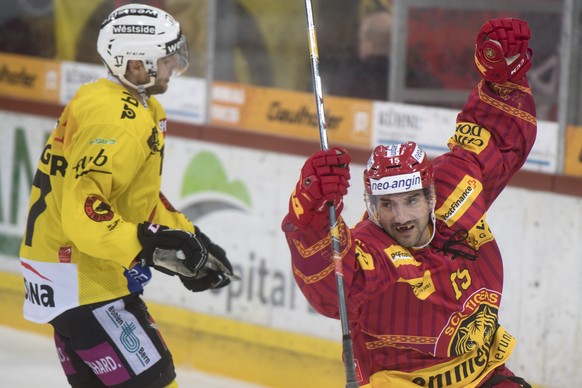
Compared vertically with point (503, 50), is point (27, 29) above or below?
below

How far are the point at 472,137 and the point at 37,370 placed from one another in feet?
9.36

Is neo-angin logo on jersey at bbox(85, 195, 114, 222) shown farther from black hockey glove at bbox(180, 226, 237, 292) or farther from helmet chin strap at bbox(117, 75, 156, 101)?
black hockey glove at bbox(180, 226, 237, 292)

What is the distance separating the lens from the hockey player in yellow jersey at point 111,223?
3.46 meters

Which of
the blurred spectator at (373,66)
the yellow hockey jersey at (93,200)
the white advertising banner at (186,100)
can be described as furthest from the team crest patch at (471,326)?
the white advertising banner at (186,100)

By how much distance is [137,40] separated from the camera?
3742 millimetres

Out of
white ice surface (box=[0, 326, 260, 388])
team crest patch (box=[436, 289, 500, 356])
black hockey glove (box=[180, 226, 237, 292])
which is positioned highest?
team crest patch (box=[436, 289, 500, 356])

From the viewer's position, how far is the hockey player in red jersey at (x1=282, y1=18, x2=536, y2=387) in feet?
9.85

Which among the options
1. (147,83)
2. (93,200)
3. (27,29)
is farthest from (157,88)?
(27,29)

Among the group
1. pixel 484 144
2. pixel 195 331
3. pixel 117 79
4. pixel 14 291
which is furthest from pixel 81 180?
pixel 14 291

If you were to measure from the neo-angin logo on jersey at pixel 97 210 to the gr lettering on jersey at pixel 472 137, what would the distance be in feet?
3.09

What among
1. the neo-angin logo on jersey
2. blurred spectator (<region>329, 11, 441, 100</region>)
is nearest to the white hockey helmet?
the neo-angin logo on jersey

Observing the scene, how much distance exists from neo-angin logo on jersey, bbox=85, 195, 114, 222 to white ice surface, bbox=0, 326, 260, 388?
7.18ft

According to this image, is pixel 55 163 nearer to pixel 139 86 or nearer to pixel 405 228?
pixel 139 86

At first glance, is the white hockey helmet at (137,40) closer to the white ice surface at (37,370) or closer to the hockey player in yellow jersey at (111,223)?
the hockey player in yellow jersey at (111,223)
